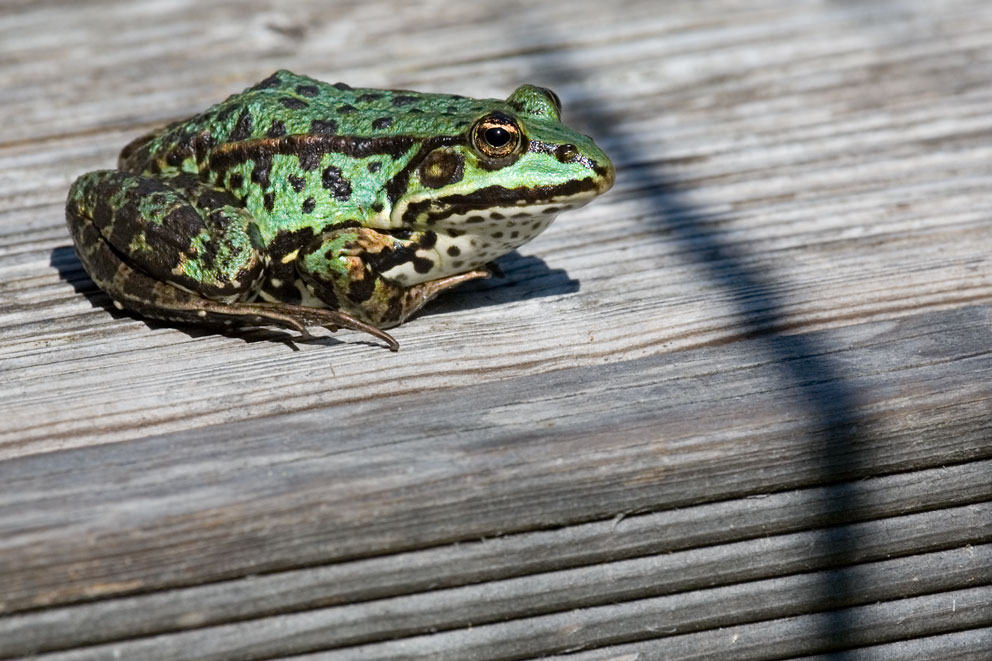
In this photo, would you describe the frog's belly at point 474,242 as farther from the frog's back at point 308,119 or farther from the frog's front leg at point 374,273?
the frog's back at point 308,119

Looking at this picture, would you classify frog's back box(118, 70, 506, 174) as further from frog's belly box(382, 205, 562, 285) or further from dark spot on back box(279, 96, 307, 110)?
frog's belly box(382, 205, 562, 285)

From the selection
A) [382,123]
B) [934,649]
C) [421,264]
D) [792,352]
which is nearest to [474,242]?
[421,264]

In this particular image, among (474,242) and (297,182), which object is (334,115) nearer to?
(297,182)

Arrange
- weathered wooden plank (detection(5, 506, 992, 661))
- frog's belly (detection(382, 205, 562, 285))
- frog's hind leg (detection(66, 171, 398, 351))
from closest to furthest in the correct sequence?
weathered wooden plank (detection(5, 506, 992, 661)) < frog's hind leg (detection(66, 171, 398, 351)) < frog's belly (detection(382, 205, 562, 285))

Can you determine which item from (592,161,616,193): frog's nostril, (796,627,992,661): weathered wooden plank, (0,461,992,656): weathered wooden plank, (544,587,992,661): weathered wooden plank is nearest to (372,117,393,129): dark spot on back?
(592,161,616,193): frog's nostril

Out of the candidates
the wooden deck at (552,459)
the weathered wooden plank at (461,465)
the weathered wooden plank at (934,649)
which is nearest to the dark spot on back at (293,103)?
the wooden deck at (552,459)

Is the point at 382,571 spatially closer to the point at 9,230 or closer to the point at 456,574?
the point at 456,574

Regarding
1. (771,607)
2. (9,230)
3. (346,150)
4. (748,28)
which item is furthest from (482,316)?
(748,28)
